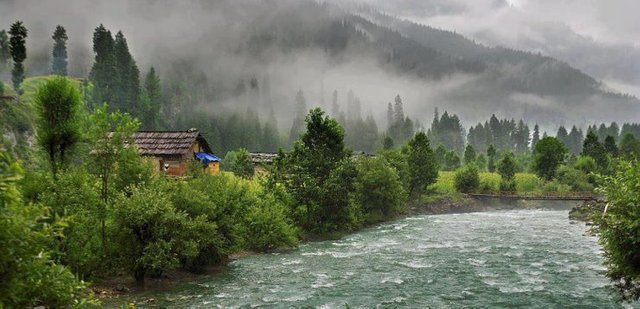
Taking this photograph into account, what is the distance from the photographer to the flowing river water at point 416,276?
31.5 metres

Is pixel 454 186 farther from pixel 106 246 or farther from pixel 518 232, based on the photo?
pixel 106 246

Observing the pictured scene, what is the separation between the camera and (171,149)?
76312 mm

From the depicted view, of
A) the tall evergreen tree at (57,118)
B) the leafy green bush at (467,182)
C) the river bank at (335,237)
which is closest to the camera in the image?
the tall evergreen tree at (57,118)

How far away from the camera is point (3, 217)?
1157cm

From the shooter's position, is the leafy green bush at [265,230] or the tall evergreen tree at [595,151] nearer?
the leafy green bush at [265,230]

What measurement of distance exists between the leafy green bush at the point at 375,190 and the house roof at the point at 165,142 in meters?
28.1

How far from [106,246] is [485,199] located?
10665 cm

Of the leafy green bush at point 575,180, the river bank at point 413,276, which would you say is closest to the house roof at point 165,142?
A: the river bank at point 413,276

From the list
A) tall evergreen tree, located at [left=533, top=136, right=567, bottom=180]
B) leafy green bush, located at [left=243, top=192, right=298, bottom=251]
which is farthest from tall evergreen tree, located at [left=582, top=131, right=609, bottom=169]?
leafy green bush, located at [left=243, top=192, right=298, bottom=251]

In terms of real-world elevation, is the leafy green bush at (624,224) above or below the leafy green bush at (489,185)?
above

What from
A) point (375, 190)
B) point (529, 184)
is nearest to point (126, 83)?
point (375, 190)

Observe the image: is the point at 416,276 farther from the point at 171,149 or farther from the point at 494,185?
the point at 494,185

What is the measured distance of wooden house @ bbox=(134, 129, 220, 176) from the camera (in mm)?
75069

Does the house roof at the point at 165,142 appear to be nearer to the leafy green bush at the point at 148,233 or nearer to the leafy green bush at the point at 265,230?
the leafy green bush at the point at 265,230
